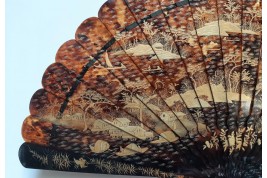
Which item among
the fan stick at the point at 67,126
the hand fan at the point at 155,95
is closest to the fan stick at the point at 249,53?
the hand fan at the point at 155,95

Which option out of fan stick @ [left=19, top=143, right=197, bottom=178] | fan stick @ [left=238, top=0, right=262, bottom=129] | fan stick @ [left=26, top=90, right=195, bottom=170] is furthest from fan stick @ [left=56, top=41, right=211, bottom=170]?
fan stick @ [left=238, top=0, right=262, bottom=129]

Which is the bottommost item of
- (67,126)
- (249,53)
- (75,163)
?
(75,163)

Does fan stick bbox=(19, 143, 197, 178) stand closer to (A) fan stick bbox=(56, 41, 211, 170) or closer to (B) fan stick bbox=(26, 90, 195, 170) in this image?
(B) fan stick bbox=(26, 90, 195, 170)

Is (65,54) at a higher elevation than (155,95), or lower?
higher

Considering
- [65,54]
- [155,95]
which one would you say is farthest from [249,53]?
[65,54]

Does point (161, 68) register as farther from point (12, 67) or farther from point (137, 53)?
point (12, 67)

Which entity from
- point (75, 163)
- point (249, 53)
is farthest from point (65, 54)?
point (249, 53)

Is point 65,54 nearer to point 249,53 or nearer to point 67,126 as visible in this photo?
point 67,126

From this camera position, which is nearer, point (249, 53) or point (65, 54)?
point (249, 53)
